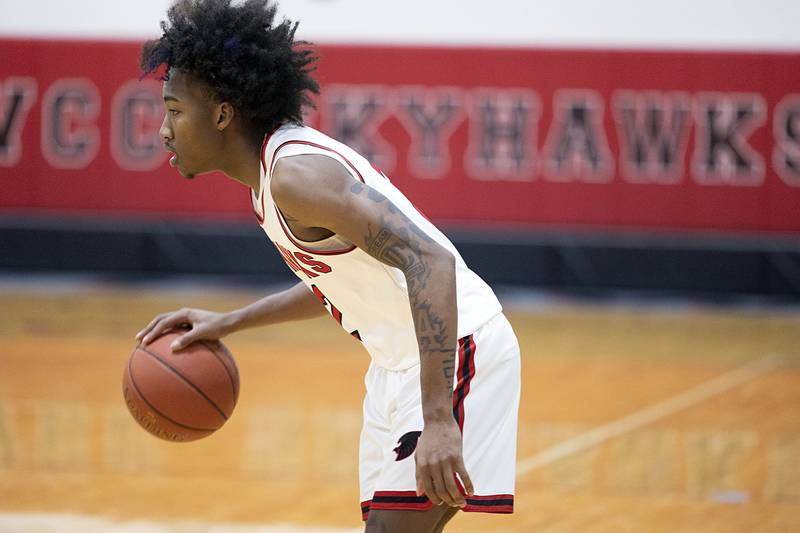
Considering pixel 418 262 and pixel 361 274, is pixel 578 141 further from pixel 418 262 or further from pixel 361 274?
pixel 418 262

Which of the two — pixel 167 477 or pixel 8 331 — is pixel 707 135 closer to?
pixel 8 331

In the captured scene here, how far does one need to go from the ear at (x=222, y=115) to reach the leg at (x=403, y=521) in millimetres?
865

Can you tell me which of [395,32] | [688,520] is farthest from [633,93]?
[688,520]

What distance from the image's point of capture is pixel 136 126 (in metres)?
10.2

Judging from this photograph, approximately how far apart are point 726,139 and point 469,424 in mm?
7818

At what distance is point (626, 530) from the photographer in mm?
4188

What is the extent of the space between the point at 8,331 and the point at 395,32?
4.20 m

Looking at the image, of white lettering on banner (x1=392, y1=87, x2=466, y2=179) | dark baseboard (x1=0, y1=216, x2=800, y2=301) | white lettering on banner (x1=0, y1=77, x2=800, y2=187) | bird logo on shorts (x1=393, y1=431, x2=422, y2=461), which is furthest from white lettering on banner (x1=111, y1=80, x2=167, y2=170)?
bird logo on shorts (x1=393, y1=431, x2=422, y2=461)

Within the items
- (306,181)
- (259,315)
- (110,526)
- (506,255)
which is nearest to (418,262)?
(306,181)

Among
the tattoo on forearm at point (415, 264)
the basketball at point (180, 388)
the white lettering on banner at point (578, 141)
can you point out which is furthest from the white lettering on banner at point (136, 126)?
the tattoo on forearm at point (415, 264)

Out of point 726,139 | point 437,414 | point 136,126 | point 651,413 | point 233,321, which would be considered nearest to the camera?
point 437,414

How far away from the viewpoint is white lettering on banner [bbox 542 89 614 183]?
977 centimetres

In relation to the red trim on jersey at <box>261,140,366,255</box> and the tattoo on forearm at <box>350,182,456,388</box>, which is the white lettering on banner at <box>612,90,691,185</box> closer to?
the red trim on jersey at <box>261,140,366,255</box>

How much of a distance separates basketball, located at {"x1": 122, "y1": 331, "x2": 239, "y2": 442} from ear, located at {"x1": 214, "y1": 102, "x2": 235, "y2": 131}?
0.76 metres
